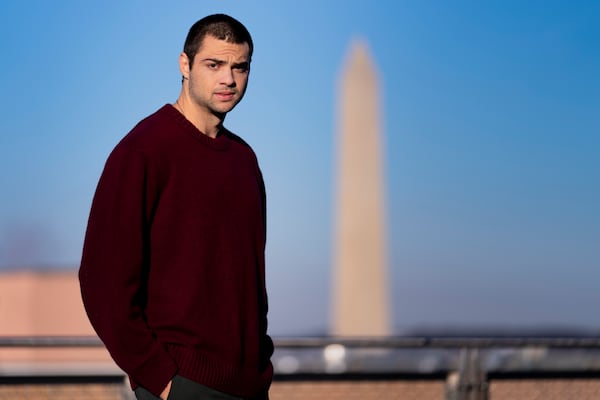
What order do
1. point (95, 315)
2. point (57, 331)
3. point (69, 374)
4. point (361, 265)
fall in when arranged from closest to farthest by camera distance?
point (95, 315)
point (69, 374)
point (361, 265)
point (57, 331)

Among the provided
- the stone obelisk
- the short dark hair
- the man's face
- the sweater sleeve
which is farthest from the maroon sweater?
the stone obelisk

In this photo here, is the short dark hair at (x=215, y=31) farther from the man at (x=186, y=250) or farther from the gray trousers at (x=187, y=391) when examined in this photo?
the gray trousers at (x=187, y=391)

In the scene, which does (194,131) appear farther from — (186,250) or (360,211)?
(360,211)

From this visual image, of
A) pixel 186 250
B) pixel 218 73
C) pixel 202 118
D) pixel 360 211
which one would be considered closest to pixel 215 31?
pixel 218 73

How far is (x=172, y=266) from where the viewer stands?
9.52 feet

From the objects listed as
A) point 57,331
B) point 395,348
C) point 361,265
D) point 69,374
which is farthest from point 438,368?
point 57,331

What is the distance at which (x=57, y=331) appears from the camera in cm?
2367

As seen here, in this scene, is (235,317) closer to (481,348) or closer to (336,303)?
(481,348)

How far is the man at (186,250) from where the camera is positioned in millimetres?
2842

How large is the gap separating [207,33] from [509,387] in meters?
3.80

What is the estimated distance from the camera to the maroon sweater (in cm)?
284

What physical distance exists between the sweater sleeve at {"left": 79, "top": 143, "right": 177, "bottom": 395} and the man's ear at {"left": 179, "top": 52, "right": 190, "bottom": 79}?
12.1 inches

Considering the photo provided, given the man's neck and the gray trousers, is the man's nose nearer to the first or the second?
the man's neck

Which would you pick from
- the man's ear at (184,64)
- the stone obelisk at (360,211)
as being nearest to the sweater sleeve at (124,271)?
the man's ear at (184,64)
